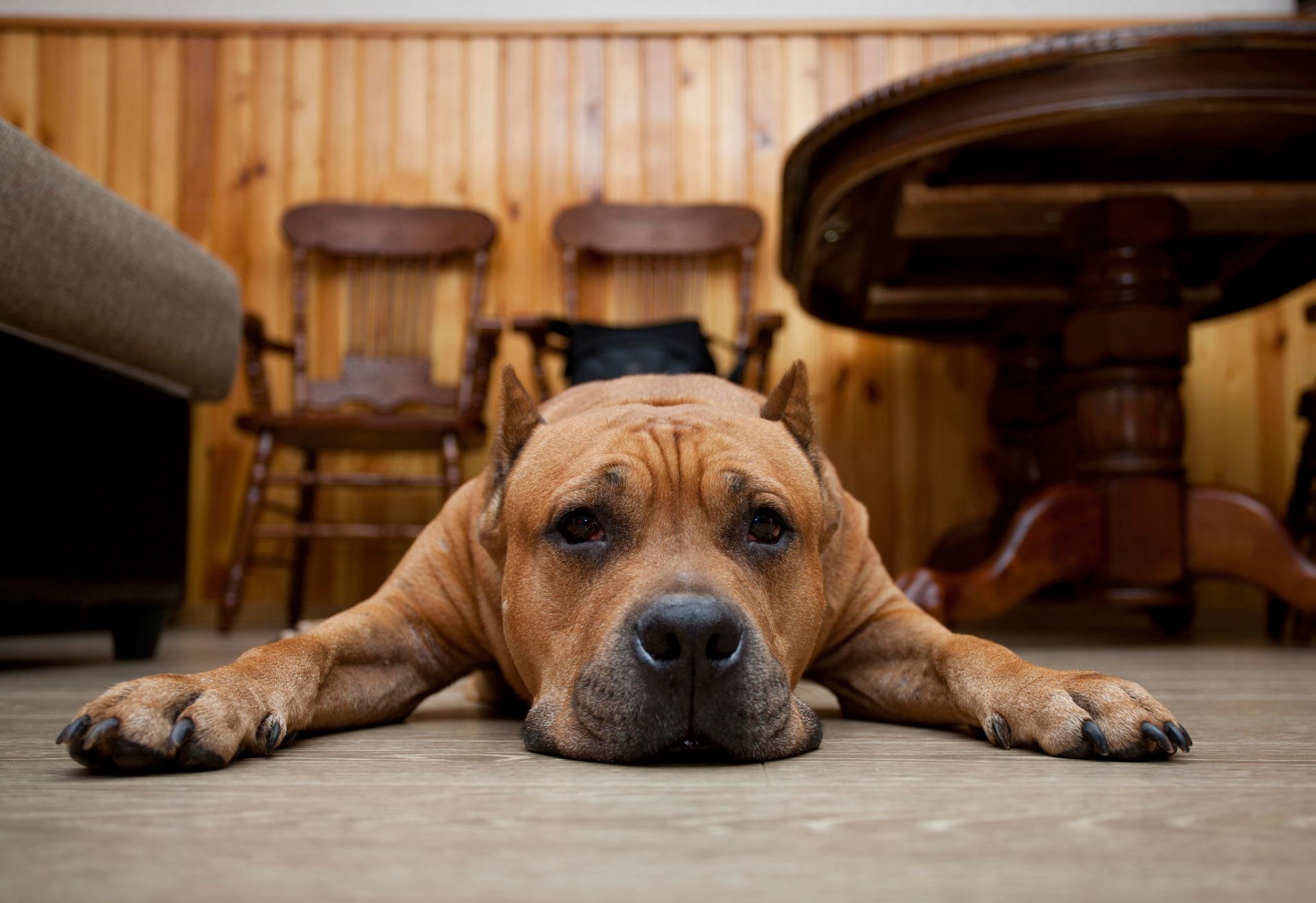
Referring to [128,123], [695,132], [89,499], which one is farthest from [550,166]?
[89,499]

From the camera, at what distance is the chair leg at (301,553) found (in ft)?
11.7

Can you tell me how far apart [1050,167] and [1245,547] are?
0.96 meters

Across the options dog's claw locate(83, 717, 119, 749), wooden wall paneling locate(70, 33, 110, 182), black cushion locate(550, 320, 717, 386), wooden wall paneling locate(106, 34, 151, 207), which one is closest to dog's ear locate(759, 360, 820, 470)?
dog's claw locate(83, 717, 119, 749)

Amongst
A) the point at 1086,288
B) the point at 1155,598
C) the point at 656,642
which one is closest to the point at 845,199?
A: the point at 1086,288

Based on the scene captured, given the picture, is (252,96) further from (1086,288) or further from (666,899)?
(666,899)

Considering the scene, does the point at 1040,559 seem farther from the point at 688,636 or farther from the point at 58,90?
the point at 58,90

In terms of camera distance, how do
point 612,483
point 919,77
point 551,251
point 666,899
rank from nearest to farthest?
point 666,899, point 612,483, point 919,77, point 551,251

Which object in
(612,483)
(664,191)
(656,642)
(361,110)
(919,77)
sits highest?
→ (361,110)

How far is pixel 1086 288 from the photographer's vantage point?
2322mm

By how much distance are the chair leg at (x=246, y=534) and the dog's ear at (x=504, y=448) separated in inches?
82.4

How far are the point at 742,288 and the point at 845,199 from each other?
158 centimetres

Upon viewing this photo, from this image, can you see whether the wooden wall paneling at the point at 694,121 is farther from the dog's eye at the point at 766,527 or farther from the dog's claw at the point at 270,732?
the dog's claw at the point at 270,732

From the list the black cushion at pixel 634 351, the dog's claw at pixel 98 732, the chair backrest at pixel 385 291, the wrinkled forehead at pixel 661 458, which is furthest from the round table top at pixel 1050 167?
the dog's claw at pixel 98 732

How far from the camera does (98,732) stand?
0.90m
